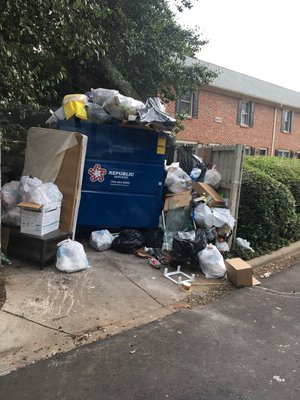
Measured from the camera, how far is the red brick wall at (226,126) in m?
17.0

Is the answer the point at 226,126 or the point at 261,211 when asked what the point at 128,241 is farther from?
the point at 226,126

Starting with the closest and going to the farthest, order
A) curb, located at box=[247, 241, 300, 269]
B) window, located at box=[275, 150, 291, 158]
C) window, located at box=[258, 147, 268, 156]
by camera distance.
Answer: curb, located at box=[247, 241, 300, 269] < window, located at box=[258, 147, 268, 156] < window, located at box=[275, 150, 291, 158]

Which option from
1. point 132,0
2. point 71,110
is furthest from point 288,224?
point 132,0

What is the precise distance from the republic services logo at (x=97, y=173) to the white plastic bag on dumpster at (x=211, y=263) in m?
1.82

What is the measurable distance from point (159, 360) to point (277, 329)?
1.34m

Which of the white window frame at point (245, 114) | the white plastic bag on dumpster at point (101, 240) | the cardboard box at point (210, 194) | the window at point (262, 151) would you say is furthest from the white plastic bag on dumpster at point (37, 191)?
the window at point (262, 151)

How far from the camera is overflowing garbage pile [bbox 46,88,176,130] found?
527cm

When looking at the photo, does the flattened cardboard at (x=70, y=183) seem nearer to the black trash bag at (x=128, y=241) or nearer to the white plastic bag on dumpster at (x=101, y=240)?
the white plastic bag on dumpster at (x=101, y=240)

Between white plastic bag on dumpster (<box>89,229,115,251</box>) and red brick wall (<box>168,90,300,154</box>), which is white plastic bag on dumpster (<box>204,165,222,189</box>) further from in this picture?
red brick wall (<box>168,90,300,154</box>)

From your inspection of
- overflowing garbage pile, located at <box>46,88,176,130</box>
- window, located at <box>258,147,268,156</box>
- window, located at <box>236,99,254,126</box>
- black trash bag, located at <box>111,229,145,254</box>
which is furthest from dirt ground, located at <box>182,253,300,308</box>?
window, located at <box>258,147,268,156</box>

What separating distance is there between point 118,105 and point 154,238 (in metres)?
2.00

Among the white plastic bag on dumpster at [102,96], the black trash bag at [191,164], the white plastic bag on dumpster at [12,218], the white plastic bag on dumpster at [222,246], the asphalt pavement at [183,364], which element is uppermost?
the white plastic bag on dumpster at [102,96]

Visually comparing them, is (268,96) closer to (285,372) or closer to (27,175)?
(27,175)

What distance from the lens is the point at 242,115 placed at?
19.4m
